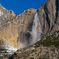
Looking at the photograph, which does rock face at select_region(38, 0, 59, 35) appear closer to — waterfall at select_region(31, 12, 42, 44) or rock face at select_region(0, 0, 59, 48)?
rock face at select_region(0, 0, 59, 48)

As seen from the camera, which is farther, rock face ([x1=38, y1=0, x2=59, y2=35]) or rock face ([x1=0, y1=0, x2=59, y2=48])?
rock face ([x1=0, y1=0, x2=59, y2=48])

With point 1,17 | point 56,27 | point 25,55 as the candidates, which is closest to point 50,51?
point 25,55

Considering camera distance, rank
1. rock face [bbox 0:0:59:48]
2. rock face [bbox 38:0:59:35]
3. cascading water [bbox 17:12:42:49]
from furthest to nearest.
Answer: cascading water [bbox 17:12:42:49], rock face [bbox 0:0:59:48], rock face [bbox 38:0:59:35]

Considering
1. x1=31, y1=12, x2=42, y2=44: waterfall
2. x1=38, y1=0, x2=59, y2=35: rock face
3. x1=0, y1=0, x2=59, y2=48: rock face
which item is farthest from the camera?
x1=31, y1=12, x2=42, y2=44: waterfall

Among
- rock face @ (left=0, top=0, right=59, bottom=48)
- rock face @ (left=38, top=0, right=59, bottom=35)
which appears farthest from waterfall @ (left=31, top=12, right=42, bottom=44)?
rock face @ (left=38, top=0, right=59, bottom=35)

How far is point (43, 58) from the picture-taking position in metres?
49.1

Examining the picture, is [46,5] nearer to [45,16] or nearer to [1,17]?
[45,16]

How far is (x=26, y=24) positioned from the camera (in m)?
78.8

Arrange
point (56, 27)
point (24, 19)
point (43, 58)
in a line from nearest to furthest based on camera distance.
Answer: point (43, 58), point (56, 27), point (24, 19)

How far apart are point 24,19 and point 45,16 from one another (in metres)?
9.79

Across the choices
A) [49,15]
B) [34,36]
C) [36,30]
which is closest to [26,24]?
[36,30]

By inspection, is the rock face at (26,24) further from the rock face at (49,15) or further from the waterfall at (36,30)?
the waterfall at (36,30)

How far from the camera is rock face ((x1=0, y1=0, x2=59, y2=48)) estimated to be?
238 feet

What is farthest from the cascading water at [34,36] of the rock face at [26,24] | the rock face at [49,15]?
the rock face at [49,15]
